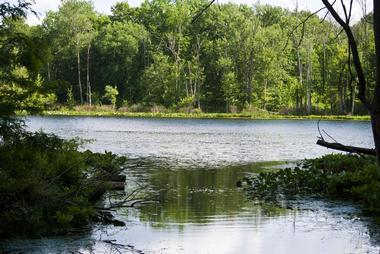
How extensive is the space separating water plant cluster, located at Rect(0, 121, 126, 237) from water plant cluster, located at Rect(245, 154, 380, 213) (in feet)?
20.9

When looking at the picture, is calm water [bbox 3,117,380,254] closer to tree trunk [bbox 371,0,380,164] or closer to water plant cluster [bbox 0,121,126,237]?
water plant cluster [bbox 0,121,126,237]

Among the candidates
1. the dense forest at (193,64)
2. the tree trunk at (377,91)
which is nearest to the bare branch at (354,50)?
the tree trunk at (377,91)

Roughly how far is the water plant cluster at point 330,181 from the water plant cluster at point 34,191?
638 centimetres

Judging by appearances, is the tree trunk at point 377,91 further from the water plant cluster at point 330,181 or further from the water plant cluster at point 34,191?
the water plant cluster at point 330,181

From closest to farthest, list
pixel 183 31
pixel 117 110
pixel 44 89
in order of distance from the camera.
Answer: pixel 44 89, pixel 117 110, pixel 183 31

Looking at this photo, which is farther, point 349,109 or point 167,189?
point 349,109

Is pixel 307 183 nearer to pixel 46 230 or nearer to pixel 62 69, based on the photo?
pixel 46 230

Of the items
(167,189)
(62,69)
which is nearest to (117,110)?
(62,69)

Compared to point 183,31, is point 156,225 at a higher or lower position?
lower

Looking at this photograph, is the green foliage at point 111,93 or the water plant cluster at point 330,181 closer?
the water plant cluster at point 330,181

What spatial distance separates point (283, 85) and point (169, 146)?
59.3 m

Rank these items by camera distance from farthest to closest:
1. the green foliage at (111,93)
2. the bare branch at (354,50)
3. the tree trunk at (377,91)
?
the green foliage at (111,93), the bare branch at (354,50), the tree trunk at (377,91)

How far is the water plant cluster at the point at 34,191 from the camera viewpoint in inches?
375

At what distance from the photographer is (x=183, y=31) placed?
96000 mm
